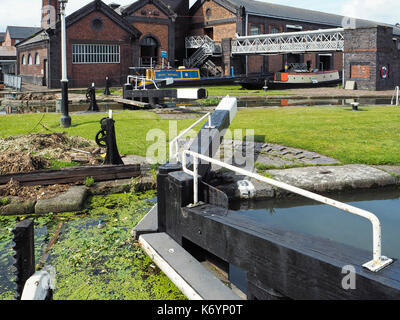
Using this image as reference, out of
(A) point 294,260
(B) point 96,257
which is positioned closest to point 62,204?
(B) point 96,257

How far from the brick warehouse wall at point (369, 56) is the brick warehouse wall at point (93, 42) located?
16.9 metres

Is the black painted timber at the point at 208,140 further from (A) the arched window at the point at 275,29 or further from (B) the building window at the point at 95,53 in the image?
(A) the arched window at the point at 275,29

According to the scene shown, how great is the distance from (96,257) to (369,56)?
1176 inches

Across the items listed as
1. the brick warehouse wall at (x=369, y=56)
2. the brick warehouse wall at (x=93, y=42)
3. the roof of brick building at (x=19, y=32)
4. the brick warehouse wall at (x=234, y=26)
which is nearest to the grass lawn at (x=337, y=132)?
the brick warehouse wall at (x=369, y=56)

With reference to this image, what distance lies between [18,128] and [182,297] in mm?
9226

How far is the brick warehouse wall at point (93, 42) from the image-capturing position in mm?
31391

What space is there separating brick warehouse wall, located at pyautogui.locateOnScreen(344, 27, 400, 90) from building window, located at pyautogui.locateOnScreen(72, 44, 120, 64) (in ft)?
58.1

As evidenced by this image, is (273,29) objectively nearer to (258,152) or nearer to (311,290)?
(258,152)

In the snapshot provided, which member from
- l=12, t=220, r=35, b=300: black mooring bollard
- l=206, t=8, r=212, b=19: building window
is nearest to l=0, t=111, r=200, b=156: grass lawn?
l=12, t=220, r=35, b=300: black mooring bollard

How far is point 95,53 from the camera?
33.1 metres

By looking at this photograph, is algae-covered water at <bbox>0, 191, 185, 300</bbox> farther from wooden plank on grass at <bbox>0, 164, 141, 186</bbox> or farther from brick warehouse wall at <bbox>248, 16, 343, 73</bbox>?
brick warehouse wall at <bbox>248, 16, 343, 73</bbox>

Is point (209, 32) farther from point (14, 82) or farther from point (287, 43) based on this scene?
point (14, 82)

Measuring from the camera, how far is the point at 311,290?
260cm

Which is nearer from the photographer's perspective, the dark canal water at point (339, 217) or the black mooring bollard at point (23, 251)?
the black mooring bollard at point (23, 251)
